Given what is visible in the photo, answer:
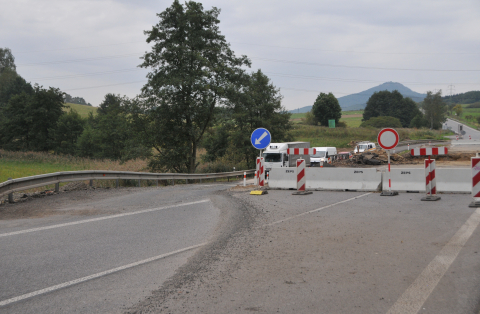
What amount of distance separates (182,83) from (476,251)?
2696 centimetres

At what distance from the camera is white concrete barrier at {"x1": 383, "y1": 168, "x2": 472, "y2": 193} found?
13.1 metres

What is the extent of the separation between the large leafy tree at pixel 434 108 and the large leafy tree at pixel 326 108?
2868 centimetres

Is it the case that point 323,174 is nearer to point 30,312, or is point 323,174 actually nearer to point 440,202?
point 440,202

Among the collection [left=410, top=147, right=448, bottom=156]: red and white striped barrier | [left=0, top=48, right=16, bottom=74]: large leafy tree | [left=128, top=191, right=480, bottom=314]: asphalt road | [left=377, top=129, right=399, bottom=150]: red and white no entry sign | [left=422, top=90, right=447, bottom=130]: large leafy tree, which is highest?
[left=0, top=48, right=16, bottom=74]: large leafy tree

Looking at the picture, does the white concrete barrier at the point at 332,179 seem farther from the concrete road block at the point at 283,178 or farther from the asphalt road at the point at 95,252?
the asphalt road at the point at 95,252

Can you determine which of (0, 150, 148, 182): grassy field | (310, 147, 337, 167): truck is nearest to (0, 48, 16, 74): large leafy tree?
(0, 150, 148, 182): grassy field

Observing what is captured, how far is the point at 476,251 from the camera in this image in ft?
20.4

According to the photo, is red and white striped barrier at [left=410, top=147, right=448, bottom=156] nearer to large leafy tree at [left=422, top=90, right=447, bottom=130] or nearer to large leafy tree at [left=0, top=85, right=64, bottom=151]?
large leafy tree at [left=0, top=85, right=64, bottom=151]

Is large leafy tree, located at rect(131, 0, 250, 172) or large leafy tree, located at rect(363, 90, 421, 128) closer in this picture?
large leafy tree, located at rect(131, 0, 250, 172)

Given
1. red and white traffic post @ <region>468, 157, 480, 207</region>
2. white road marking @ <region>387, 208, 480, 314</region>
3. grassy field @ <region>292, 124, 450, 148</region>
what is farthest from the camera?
grassy field @ <region>292, 124, 450, 148</region>

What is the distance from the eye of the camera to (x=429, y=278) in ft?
16.6

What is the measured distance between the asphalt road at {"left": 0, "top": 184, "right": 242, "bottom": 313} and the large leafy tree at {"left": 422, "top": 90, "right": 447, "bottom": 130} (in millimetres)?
122880

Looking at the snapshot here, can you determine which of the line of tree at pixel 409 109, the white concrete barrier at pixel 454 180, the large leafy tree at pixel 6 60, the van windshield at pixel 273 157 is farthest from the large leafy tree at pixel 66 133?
the line of tree at pixel 409 109

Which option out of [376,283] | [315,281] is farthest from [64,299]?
[376,283]
